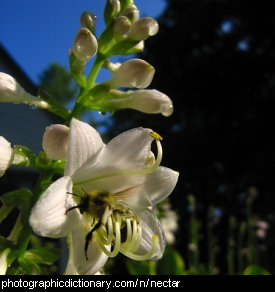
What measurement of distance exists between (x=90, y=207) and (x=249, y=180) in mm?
13275

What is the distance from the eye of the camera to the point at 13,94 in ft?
4.64

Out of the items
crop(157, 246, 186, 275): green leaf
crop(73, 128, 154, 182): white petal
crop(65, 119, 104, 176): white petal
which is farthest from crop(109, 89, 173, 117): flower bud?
crop(157, 246, 186, 275): green leaf

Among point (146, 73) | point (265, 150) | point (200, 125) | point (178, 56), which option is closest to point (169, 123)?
point (200, 125)

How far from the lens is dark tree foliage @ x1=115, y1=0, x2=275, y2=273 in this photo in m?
14.9

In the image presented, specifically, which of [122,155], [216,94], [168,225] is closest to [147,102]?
[122,155]

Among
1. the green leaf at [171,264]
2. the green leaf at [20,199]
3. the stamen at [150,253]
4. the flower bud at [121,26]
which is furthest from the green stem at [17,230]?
the green leaf at [171,264]

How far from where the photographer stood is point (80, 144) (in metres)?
1.20

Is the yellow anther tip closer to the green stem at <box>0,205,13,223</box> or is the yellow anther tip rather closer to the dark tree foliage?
the green stem at <box>0,205,13,223</box>

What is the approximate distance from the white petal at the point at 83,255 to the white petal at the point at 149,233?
141 millimetres

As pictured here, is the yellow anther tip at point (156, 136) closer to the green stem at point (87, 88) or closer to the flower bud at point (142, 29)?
the green stem at point (87, 88)

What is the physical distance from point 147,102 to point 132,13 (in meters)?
0.30

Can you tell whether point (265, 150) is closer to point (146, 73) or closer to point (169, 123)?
point (169, 123)

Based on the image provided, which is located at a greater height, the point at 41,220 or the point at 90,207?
the point at 41,220
